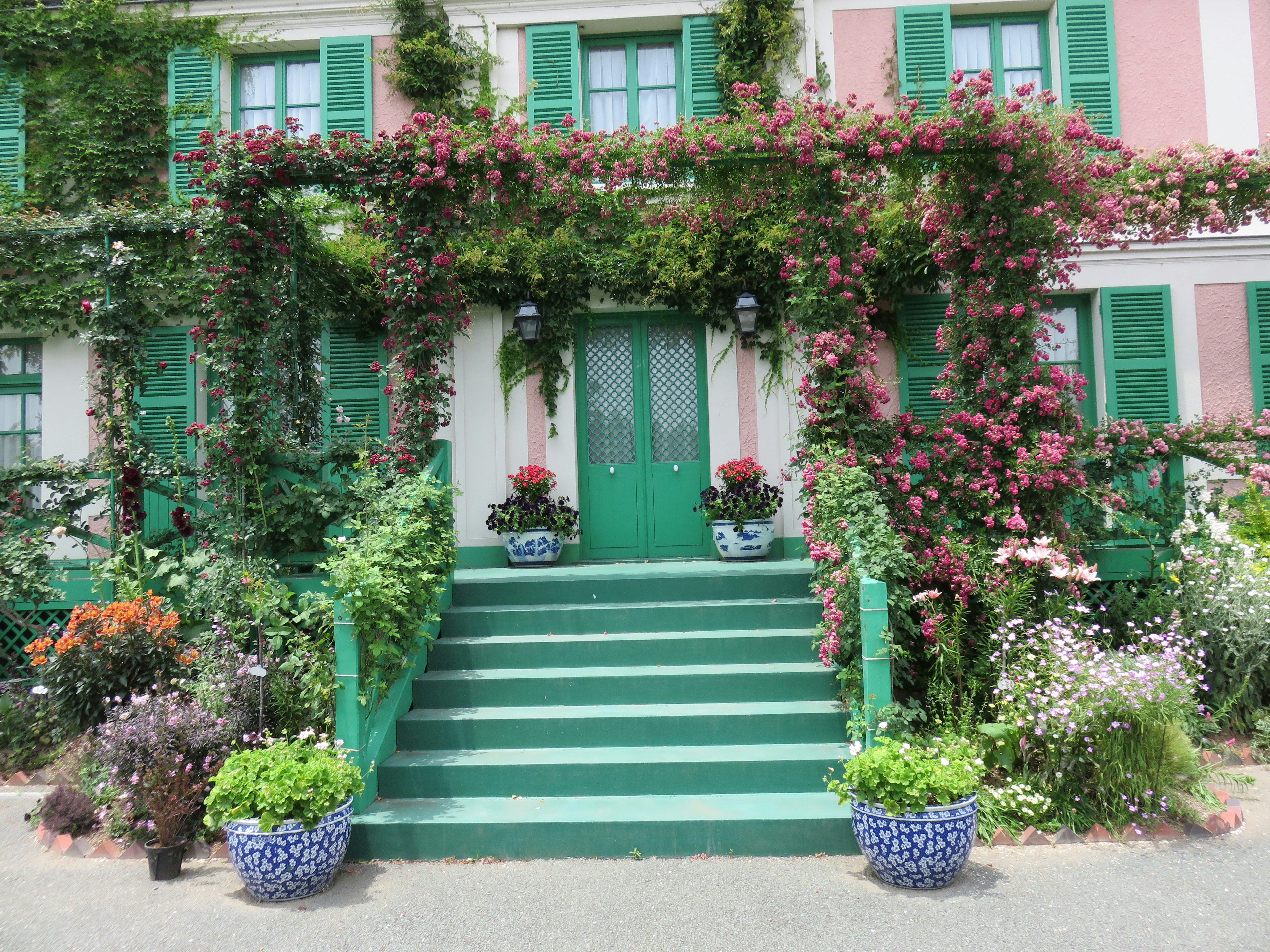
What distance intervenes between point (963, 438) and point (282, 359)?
4610 mm

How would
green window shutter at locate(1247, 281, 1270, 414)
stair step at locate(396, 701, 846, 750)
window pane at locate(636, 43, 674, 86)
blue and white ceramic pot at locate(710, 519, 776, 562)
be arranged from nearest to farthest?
1. stair step at locate(396, 701, 846, 750)
2. blue and white ceramic pot at locate(710, 519, 776, 562)
3. green window shutter at locate(1247, 281, 1270, 414)
4. window pane at locate(636, 43, 674, 86)

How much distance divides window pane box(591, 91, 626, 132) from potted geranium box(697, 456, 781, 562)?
3446mm

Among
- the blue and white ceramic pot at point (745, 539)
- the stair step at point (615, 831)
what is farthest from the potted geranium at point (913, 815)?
the blue and white ceramic pot at point (745, 539)

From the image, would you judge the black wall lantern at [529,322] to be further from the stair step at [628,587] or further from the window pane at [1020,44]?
the window pane at [1020,44]

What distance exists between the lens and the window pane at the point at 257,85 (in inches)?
294

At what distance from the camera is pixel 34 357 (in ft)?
24.1

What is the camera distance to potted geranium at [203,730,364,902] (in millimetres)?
3262

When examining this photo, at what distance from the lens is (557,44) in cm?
711

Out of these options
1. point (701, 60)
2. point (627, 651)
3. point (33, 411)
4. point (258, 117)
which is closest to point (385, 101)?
point (258, 117)

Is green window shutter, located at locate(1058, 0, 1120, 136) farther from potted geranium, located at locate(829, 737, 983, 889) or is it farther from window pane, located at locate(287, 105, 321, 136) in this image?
window pane, located at locate(287, 105, 321, 136)

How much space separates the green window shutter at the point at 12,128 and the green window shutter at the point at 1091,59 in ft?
30.8

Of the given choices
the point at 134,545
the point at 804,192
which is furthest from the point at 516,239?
the point at 134,545

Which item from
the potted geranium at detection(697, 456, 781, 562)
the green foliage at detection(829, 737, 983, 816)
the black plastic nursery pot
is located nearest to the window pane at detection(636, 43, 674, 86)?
the potted geranium at detection(697, 456, 781, 562)

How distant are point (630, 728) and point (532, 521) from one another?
2.53 metres
